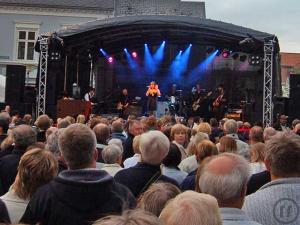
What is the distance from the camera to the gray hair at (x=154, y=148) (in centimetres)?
439

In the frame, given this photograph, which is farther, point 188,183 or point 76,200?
point 188,183

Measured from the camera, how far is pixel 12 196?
3598 millimetres

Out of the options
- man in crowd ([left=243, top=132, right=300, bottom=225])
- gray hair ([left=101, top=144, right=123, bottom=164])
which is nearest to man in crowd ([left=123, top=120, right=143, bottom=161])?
gray hair ([left=101, top=144, right=123, bottom=164])

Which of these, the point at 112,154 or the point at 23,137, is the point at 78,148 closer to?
the point at 112,154

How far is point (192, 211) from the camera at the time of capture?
6.93ft

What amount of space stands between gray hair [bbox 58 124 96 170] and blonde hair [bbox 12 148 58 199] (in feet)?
0.51

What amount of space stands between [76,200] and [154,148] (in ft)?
4.70

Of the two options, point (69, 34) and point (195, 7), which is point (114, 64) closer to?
point (69, 34)

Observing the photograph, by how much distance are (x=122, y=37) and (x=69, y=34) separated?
4.17 meters

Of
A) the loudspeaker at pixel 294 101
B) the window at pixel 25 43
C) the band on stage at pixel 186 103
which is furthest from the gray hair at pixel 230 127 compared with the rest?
the window at pixel 25 43

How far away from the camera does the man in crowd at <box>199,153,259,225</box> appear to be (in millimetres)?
2855

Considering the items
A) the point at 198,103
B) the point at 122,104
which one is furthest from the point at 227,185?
the point at 122,104

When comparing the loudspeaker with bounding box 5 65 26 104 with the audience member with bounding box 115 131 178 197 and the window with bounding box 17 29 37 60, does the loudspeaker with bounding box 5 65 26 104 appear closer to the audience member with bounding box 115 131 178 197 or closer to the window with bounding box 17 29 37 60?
the audience member with bounding box 115 131 178 197

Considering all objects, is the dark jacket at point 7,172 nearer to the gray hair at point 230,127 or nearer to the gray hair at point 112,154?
the gray hair at point 112,154
